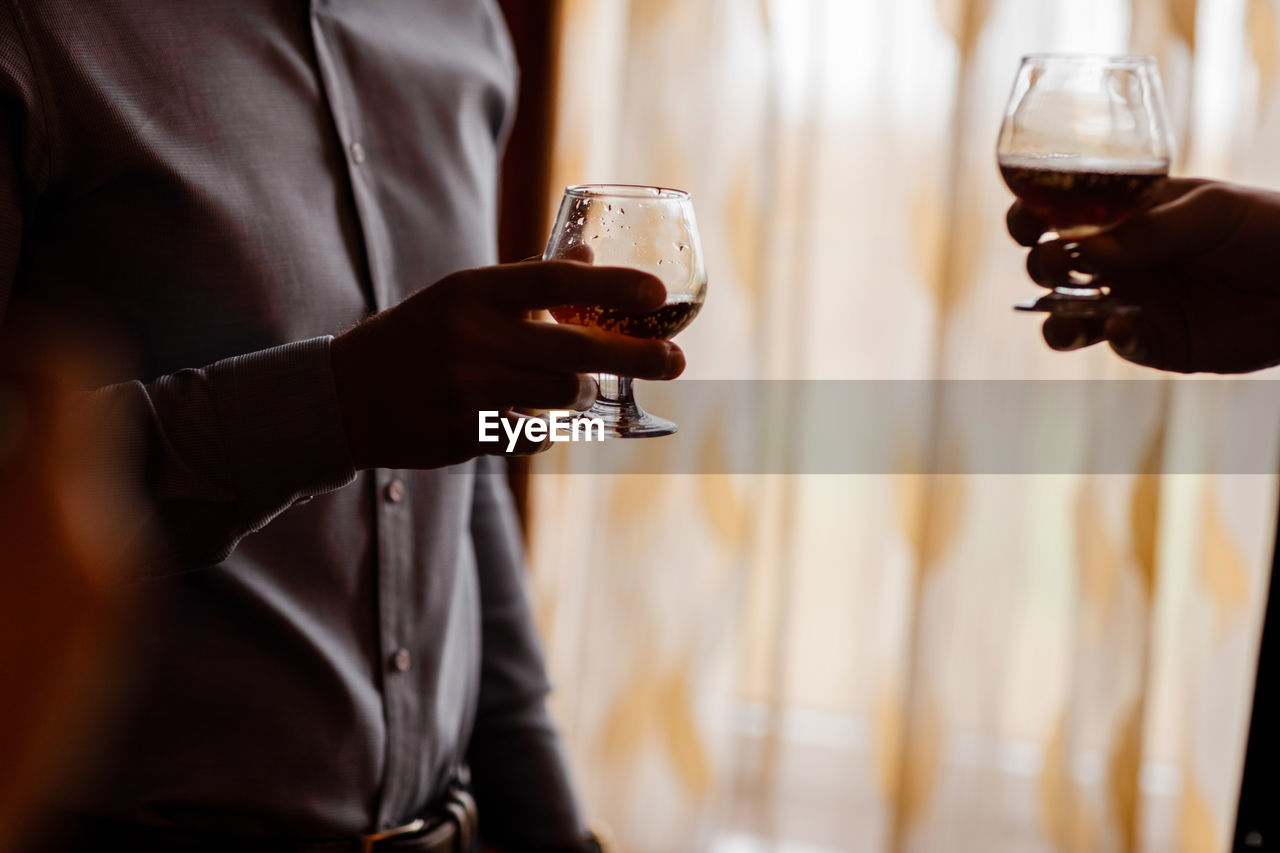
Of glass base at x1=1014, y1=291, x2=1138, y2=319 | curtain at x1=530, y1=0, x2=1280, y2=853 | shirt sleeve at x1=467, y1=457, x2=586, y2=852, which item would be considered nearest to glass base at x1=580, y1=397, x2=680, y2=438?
glass base at x1=1014, y1=291, x2=1138, y2=319

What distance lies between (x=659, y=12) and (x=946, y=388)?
3.29ft

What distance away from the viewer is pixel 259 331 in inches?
43.5

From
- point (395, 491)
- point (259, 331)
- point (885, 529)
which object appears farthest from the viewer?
point (885, 529)

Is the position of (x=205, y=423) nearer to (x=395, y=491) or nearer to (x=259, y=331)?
(x=259, y=331)

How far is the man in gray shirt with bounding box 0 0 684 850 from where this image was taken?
2.87 ft

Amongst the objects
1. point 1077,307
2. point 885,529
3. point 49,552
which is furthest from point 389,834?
point 885,529

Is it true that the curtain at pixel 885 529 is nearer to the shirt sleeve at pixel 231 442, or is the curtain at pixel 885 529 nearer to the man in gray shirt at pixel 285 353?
the man in gray shirt at pixel 285 353

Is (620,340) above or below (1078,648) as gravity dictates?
above

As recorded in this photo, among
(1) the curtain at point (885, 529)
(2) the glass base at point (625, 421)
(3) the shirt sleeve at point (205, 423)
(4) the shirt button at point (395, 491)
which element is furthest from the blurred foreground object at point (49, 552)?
(1) the curtain at point (885, 529)

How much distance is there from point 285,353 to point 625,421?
27 centimetres

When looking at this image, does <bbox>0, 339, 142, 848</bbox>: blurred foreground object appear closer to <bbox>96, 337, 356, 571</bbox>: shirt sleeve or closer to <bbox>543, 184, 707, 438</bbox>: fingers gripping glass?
<bbox>96, 337, 356, 571</bbox>: shirt sleeve

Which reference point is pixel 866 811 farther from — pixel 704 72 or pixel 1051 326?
pixel 1051 326

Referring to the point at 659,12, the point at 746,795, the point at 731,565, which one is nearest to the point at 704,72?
the point at 659,12

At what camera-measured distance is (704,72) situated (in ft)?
8.01
